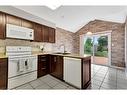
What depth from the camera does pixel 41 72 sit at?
363cm

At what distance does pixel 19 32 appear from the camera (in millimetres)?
A: 3160

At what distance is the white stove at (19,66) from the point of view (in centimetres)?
261

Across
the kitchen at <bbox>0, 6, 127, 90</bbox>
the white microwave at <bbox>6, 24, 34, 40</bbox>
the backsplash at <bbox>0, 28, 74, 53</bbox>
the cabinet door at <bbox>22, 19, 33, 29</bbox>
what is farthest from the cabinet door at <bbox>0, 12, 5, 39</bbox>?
the cabinet door at <bbox>22, 19, 33, 29</bbox>

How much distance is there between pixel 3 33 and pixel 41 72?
1801mm

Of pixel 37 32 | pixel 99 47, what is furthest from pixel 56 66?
pixel 99 47

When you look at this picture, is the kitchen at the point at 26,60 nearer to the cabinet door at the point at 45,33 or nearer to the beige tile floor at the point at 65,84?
the cabinet door at the point at 45,33

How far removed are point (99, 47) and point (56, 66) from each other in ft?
12.7

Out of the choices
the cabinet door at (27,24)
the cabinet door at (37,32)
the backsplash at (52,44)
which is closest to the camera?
the backsplash at (52,44)

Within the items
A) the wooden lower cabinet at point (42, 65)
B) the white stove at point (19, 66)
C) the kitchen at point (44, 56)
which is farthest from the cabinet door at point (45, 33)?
the white stove at point (19, 66)

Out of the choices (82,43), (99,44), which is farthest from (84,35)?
(99,44)

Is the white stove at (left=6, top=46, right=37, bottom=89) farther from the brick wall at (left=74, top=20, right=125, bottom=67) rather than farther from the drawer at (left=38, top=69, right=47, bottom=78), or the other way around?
the brick wall at (left=74, top=20, right=125, bottom=67)

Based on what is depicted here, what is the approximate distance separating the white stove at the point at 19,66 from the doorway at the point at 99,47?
437 cm

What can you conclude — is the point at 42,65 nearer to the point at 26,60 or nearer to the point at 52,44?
the point at 26,60
